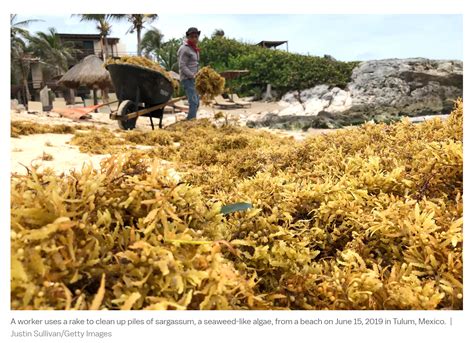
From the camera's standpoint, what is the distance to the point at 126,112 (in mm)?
8906

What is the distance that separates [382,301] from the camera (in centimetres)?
132

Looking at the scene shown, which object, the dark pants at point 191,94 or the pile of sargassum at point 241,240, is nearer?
the pile of sargassum at point 241,240

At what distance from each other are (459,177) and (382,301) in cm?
99

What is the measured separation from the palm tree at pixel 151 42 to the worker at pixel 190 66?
3230 centimetres

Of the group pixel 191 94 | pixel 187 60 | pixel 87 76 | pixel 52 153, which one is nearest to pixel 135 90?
pixel 191 94

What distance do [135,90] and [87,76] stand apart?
13.2 metres

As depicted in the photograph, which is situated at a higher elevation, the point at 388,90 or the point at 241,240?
the point at 388,90

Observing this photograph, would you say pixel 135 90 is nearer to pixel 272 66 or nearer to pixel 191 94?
pixel 191 94

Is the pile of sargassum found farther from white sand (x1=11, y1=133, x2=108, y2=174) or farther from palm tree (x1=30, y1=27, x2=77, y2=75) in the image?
palm tree (x1=30, y1=27, x2=77, y2=75)

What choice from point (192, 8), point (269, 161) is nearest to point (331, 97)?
point (269, 161)

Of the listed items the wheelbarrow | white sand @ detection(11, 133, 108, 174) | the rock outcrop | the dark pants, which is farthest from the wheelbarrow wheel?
the rock outcrop

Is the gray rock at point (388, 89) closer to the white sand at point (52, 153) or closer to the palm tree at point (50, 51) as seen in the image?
the white sand at point (52, 153)

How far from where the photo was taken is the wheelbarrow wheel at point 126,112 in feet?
28.2

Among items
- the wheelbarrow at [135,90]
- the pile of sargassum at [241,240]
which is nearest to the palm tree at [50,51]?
the wheelbarrow at [135,90]
